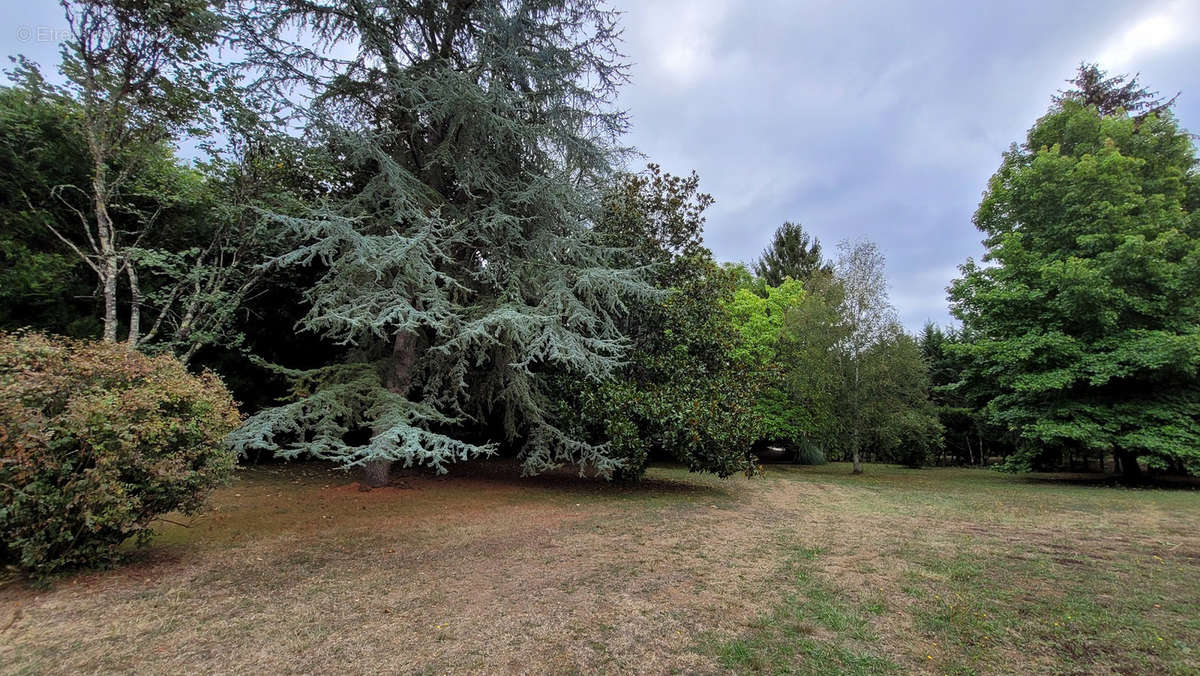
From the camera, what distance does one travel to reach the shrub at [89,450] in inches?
129

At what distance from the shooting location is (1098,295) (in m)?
11.6

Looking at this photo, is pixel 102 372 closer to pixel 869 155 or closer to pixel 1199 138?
pixel 869 155

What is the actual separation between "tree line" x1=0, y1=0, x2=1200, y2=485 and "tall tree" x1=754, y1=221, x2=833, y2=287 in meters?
17.8

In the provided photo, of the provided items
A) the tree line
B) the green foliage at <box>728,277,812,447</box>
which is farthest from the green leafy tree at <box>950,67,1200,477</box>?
the green foliage at <box>728,277,812,447</box>

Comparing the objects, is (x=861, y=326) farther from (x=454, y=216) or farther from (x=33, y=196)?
Result: (x=33, y=196)

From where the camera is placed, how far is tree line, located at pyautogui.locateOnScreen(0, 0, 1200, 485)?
6.70 metres

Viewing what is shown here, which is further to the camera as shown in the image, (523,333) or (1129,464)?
(1129,464)

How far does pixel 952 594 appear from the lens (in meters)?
3.68

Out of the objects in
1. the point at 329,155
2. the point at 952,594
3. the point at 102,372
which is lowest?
the point at 952,594

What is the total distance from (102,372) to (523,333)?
433cm

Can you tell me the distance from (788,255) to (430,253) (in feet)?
93.0

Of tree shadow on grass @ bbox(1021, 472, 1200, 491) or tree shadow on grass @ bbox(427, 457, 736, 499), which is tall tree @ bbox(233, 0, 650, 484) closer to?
tree shadow on grass @ bbox(427, 457, 736, 499)

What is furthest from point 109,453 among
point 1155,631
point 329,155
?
point 1155,631

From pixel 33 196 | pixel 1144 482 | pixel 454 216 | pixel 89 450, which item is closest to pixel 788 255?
pixel 1144 482
